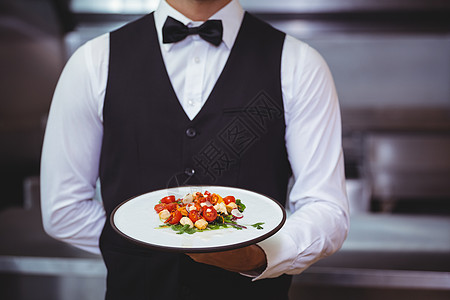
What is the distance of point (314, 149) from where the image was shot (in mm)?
1116

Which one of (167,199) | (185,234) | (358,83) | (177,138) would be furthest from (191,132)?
(358,83)

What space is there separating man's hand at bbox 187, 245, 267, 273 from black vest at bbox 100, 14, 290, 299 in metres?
0.21

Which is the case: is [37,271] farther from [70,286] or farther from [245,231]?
[245,231]

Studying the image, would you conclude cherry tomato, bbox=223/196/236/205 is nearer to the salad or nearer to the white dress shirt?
the salad

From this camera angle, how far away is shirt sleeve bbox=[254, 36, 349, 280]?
1.08 metres

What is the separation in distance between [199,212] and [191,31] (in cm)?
55

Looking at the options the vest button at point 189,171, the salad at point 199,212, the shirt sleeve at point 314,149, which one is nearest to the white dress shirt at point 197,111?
the shirt sleeve at point 314,149

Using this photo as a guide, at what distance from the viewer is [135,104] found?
113 cm

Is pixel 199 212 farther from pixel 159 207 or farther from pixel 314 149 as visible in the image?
pixel 314 149

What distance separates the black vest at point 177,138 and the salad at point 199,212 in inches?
9.9

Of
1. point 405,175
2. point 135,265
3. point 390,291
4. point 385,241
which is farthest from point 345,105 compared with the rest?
point 135,265

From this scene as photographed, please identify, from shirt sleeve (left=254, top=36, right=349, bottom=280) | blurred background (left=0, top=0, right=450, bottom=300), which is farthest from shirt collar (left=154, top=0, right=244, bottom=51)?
blurred background (left=0, top=0, right=450, bottom=300)

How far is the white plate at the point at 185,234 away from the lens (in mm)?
724

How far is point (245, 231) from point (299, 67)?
53 centimetres
